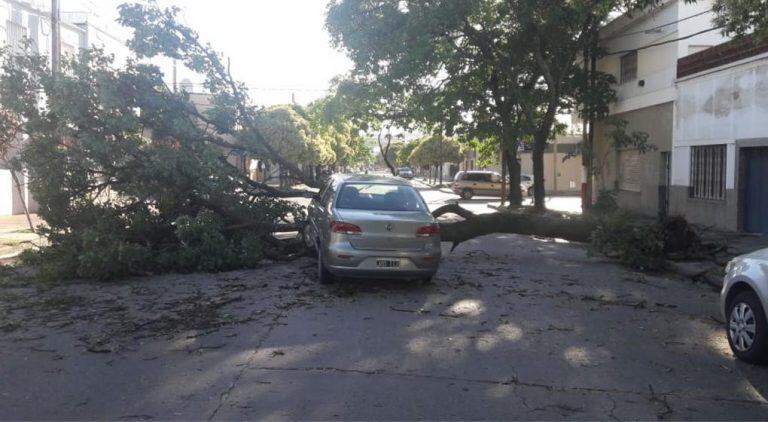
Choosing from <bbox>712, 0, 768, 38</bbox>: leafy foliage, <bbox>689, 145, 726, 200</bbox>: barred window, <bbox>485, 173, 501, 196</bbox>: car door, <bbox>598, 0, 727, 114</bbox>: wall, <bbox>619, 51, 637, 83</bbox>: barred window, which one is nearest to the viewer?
<bbox>712, 0, 768, 38</bbox>: leafy foliage

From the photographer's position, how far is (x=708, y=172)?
18.3 metres

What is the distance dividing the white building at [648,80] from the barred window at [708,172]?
1762 mm

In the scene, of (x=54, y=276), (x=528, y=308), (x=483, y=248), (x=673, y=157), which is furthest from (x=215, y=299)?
(x=673, y=157)

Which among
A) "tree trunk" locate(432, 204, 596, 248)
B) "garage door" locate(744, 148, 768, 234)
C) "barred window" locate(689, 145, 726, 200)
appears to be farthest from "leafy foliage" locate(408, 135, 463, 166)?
"tree trunk" locate(432, 204, 596, 248)

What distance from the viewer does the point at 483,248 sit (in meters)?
14.4

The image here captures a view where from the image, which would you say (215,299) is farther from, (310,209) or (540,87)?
(540,87)

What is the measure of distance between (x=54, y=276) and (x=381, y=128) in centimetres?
1917

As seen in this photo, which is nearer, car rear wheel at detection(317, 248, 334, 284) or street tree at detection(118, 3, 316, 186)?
car rear wheel at detection(317, 248, 334, 284)

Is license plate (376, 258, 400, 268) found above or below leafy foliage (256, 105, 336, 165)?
below

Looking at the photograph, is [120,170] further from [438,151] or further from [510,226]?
[438,151]

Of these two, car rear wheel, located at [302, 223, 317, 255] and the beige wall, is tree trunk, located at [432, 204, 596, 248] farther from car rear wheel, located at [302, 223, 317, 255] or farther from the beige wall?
the beige wall

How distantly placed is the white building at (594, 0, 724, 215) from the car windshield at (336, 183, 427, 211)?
12407 millimetres

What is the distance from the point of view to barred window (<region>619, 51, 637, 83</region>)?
23141 mm

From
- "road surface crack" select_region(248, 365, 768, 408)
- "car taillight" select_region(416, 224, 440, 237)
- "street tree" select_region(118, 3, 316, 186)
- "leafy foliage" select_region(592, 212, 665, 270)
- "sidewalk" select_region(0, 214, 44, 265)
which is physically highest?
"street tree" select_region(118, 3, 316, 186)
